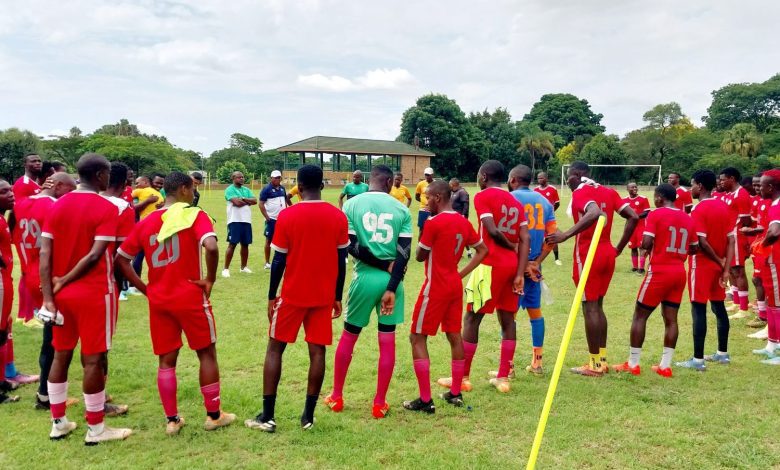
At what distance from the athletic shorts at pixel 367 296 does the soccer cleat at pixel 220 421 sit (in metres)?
1.34

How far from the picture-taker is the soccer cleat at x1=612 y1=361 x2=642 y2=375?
5852 millimetres

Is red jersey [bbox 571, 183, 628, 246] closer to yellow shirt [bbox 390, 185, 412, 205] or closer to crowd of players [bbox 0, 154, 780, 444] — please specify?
A: crowd of players [bbox 0, 154, 780, 444]

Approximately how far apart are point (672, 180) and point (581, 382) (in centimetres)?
709

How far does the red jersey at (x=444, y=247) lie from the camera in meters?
4.72

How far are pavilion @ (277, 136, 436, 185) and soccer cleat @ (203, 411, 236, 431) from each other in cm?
5310

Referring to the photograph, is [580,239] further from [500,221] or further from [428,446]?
[428,446]

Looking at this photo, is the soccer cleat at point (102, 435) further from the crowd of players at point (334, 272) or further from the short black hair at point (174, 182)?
the short black hair at point (174, 182)

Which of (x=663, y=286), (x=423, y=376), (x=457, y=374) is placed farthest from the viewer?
(x=663, y=286)

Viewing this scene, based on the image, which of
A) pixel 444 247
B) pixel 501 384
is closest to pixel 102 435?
pixel 444 247

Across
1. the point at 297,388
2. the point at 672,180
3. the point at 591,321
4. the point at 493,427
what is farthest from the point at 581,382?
the point at 672,180

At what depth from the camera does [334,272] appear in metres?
4.42

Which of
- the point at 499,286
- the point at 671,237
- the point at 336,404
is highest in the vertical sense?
the point at 671,237

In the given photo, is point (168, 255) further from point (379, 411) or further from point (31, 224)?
point (379, 411)

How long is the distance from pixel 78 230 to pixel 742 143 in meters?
63.6
